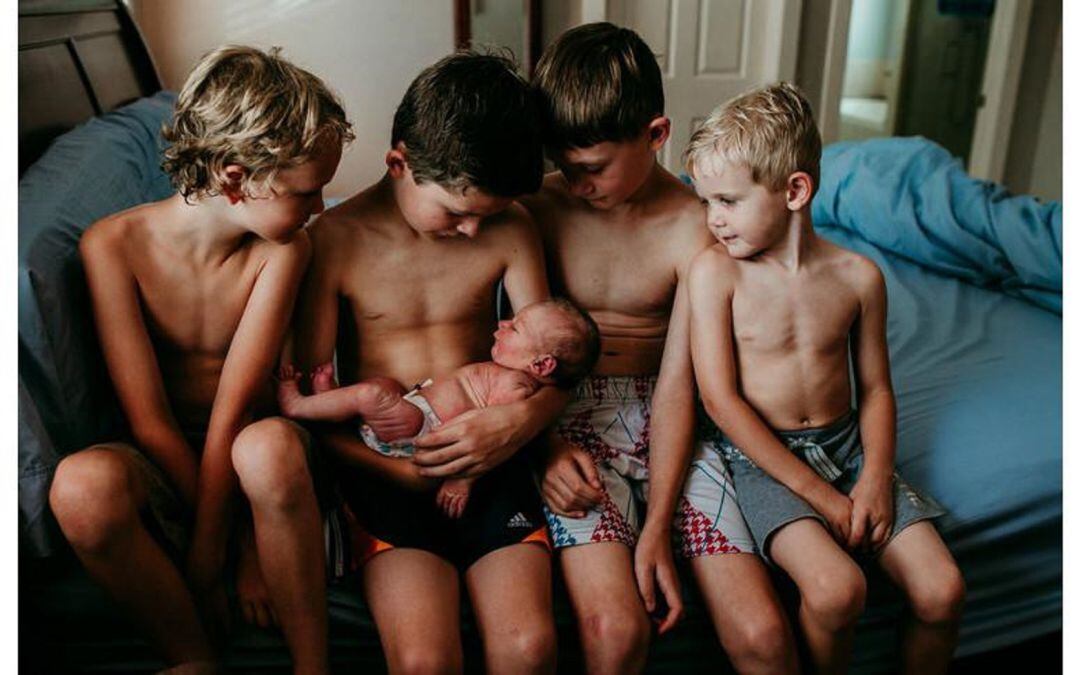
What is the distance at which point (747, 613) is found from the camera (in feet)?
3.31

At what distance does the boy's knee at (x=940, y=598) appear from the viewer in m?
1.04

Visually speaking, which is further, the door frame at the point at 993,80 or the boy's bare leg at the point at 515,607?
the door frame at the point at 993,80

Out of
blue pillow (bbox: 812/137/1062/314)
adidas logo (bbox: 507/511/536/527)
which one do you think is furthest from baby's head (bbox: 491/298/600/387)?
blue pillow (bbox: 812/137/1062/314)

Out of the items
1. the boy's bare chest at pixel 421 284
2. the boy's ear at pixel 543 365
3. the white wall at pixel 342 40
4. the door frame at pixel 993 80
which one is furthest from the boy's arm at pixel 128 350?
the door frame at pixel 993 80

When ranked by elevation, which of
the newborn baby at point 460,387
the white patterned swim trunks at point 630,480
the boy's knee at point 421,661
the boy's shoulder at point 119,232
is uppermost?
the boy's shoulder at point 119,232

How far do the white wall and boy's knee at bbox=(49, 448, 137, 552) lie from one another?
7.79ft

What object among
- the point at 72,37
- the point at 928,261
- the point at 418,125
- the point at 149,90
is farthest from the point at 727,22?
the point at 418,125

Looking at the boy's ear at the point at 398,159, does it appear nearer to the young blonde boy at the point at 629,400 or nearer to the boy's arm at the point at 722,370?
the young blonde boy at the point at 629,400

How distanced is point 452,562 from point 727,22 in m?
2.82

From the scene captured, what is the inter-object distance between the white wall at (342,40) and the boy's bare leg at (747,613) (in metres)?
2.51

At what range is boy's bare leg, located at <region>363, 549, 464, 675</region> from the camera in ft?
3.07

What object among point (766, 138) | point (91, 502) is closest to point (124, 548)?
point (91, 502)

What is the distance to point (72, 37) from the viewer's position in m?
1.84

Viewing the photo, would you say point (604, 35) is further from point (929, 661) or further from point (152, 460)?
point (929, 661)
